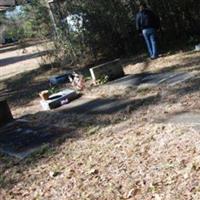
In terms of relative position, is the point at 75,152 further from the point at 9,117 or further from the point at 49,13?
the point at 49,13

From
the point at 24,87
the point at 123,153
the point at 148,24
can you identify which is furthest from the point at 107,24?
the point at 123,153

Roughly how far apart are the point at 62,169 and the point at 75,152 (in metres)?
0.51

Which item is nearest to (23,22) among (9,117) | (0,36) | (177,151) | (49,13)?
(49,13)

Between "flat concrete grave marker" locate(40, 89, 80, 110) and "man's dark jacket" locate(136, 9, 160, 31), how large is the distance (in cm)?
349

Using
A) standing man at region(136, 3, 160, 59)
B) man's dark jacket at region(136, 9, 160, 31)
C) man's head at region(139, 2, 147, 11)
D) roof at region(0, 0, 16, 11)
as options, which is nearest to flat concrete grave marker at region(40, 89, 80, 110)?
standing man at region(136, 3, 160, 59)

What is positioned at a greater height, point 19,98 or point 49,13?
point 49,13

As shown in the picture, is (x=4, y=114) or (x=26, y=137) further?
(x=4, y=114)

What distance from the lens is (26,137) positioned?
763 cm

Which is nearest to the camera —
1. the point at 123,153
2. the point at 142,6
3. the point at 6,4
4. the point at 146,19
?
the point at 123,153

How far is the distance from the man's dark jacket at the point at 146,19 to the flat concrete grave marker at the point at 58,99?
3.49 m

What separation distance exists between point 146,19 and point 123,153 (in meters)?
7.24

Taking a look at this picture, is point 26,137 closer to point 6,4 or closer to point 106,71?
point 106,71

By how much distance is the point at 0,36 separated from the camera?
58031 mm

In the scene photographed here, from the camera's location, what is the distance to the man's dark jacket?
12.3 m
